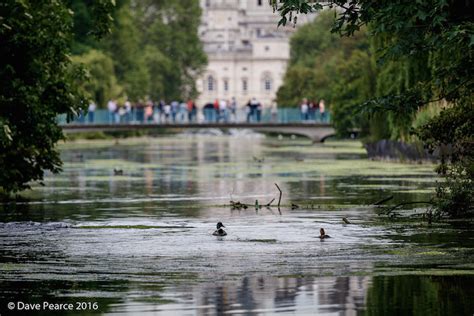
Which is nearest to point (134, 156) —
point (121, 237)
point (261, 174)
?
point (261, 174)

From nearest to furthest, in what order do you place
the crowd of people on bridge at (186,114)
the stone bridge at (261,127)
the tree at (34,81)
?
the tree at (34,81) < the stone bridge at (261,127) < the crowd of people on bridge at (186,114)

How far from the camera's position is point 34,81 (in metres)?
39.9

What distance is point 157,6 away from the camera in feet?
531

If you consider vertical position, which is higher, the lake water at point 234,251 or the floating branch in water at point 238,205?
the floating branch in water at point 238,205

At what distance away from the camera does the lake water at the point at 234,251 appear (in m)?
21.6

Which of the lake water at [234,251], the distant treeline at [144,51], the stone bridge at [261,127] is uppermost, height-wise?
the distant treeline at [144,51]

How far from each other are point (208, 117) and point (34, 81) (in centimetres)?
6971

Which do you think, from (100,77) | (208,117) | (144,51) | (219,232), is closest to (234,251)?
(219,232)

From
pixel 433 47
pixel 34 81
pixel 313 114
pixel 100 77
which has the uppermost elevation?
pixel 100 77

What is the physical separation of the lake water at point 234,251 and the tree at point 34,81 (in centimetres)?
130

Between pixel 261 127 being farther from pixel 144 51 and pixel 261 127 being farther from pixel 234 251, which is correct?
pixel 234 251

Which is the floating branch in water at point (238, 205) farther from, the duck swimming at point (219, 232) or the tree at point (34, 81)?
the duck swimming at point (219, 232)

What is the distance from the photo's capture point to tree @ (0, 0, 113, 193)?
3850 cm

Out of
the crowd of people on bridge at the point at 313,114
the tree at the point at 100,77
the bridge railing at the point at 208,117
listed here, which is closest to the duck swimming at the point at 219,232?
the bridge railing at the point at 208,117
